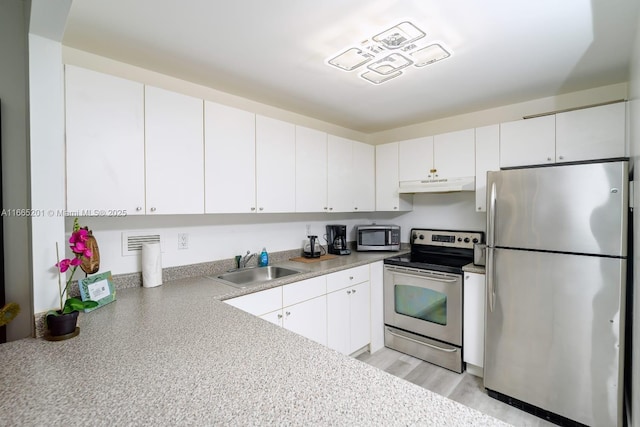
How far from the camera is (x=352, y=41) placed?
1697mm

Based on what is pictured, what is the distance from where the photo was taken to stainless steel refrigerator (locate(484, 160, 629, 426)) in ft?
5.77

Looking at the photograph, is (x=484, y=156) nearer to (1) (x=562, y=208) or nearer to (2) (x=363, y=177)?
(1) (x=562, y=208)

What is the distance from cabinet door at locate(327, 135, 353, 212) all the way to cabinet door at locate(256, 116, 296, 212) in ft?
1.54

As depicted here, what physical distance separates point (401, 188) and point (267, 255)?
1.59m

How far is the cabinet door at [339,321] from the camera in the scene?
2457mm

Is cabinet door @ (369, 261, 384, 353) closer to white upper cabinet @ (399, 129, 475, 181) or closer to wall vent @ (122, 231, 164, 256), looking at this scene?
white upper cabinet @ (399, 129, 475, 181)

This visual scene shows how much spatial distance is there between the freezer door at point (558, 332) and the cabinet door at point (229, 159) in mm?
1907

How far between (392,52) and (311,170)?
1.30 metres

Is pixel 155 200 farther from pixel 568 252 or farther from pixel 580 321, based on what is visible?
pixel 580 321

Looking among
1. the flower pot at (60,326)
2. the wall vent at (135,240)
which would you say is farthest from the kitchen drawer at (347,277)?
the flower pot at (60,326)

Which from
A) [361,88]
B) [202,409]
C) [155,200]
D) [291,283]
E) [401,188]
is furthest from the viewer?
[401,188]

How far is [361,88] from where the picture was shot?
2.33 m

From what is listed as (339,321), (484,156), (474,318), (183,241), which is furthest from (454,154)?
(183,241)

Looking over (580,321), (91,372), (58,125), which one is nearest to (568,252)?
(580,321)
